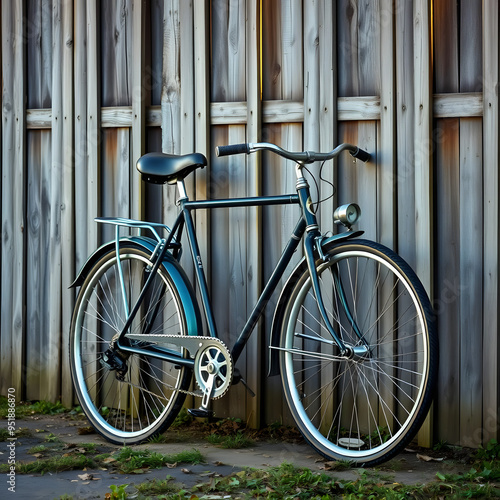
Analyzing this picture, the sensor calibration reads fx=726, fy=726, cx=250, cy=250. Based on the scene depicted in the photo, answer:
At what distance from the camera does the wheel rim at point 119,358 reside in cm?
426

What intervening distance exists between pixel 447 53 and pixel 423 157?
55 cm

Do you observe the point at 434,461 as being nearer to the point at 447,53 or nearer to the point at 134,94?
the point at 447,53

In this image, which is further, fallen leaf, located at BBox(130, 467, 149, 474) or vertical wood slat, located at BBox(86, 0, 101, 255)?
vertical wood slat, located at BBox(86, 0, 101, 255)

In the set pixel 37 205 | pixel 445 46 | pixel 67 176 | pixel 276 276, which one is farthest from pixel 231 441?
pixel 445 46

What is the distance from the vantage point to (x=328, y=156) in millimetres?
3609

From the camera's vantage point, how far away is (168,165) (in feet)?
13.1

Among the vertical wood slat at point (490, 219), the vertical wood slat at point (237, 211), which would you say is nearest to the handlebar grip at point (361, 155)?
the vertical wood slat at point (490, 219)

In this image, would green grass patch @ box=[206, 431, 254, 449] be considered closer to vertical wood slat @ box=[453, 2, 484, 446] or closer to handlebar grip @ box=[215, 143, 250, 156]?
vertical wood slat @ box=[453, 2, 484, 446]

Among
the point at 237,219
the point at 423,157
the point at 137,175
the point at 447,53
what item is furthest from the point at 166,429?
the point at 447,53

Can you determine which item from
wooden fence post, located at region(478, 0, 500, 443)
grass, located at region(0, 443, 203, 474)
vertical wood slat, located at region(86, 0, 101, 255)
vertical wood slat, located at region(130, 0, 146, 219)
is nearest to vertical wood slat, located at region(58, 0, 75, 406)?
vertical wood slat, located at region(86, 0, 101, 255)

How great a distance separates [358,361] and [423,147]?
3.87 ft

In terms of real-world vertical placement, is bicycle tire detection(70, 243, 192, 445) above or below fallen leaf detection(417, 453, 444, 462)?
above

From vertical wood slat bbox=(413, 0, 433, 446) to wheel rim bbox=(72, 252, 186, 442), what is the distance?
139cm

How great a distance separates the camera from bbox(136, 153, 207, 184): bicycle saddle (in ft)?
12.9
